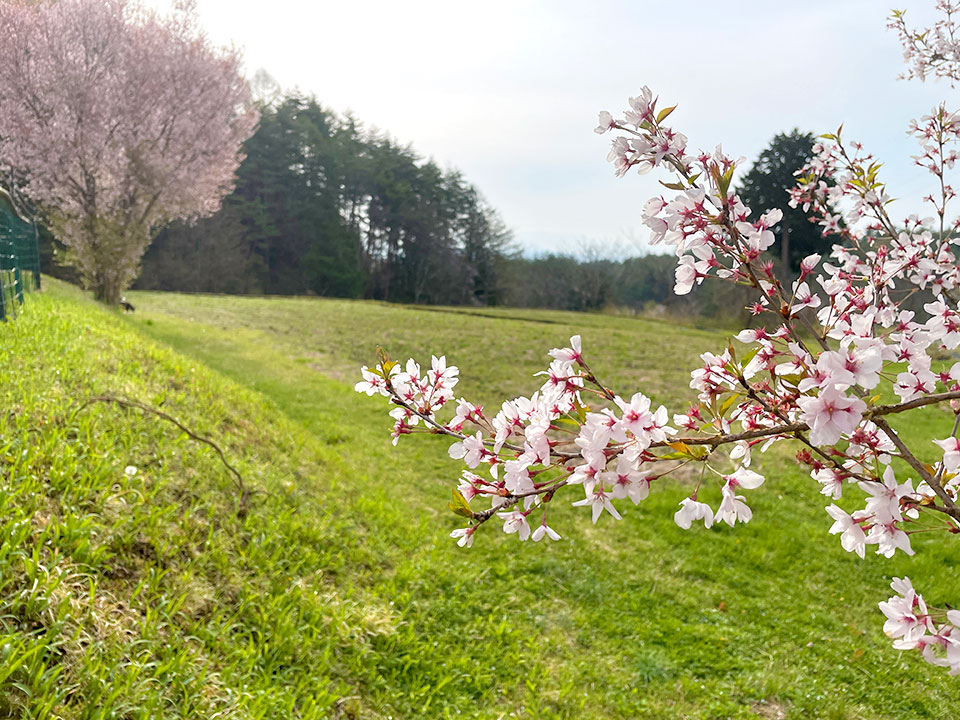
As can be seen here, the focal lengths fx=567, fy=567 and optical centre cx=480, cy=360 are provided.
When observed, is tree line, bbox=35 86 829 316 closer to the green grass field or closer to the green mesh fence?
the green mesh fence

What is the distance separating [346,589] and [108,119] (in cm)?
1274

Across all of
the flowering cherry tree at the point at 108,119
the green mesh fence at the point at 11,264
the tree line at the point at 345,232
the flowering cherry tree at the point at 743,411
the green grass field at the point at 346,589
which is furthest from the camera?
the tree line at the point at 345,232

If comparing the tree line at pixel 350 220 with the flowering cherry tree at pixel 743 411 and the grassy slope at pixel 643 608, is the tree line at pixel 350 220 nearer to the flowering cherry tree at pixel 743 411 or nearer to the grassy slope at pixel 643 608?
the grassy slope at pixel 643 608

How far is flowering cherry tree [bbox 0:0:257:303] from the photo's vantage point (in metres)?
11.0

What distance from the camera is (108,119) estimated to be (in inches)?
463

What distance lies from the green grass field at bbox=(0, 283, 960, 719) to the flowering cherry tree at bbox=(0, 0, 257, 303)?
8.05 meters

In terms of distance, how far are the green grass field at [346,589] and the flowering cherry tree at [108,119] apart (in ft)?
26.4

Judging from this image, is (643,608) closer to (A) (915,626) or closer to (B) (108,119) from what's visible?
(A) (915,626)

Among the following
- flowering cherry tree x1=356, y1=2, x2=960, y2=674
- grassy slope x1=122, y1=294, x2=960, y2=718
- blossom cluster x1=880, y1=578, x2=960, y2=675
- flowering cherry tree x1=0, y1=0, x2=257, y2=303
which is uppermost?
flowering cherry tree x1=0, y1=0, x2=257, y2=303

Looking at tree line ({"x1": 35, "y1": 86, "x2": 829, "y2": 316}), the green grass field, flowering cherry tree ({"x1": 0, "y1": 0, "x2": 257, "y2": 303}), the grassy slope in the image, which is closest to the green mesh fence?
the green grass field

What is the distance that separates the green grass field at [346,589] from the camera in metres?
2.05

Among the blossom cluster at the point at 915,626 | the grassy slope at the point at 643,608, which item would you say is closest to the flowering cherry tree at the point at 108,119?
the grassy slope at the point at 643,608

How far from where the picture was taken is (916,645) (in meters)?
1.13

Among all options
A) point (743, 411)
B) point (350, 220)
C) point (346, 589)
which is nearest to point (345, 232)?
point (350, 220)
